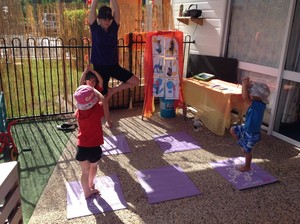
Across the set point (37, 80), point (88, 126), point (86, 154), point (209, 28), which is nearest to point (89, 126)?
point (88, 126)

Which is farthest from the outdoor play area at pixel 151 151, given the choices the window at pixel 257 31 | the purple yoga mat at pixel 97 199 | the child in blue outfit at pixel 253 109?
the child in blue outfit at pixel 253 109

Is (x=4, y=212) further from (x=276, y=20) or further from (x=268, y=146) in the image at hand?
(x=276, y=20)

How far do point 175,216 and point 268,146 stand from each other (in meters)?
2.11

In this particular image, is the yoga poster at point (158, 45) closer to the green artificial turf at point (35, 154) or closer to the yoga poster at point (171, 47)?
the yoga poster at point (171, 47)

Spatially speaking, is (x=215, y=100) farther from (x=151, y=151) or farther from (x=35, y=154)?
(x=35, y=154)

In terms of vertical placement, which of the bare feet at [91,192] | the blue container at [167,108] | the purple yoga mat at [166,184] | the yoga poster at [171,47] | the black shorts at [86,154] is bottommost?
the purple yoga mat at [166,184]

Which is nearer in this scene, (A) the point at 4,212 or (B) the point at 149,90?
(A) the point at 4,212

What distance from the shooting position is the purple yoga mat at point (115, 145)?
12.1 ft

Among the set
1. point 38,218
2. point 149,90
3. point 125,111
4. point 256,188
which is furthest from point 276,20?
point 38,218

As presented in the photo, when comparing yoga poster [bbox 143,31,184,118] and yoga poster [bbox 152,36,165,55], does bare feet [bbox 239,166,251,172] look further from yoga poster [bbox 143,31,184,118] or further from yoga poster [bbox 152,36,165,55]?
yoga poster [bbox 152,36,165,55]

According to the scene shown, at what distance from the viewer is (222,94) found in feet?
13.1

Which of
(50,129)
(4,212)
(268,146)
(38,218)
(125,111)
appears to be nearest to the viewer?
(4,212)

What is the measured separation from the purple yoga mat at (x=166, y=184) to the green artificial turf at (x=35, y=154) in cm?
110

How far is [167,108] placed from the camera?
16.3ft
